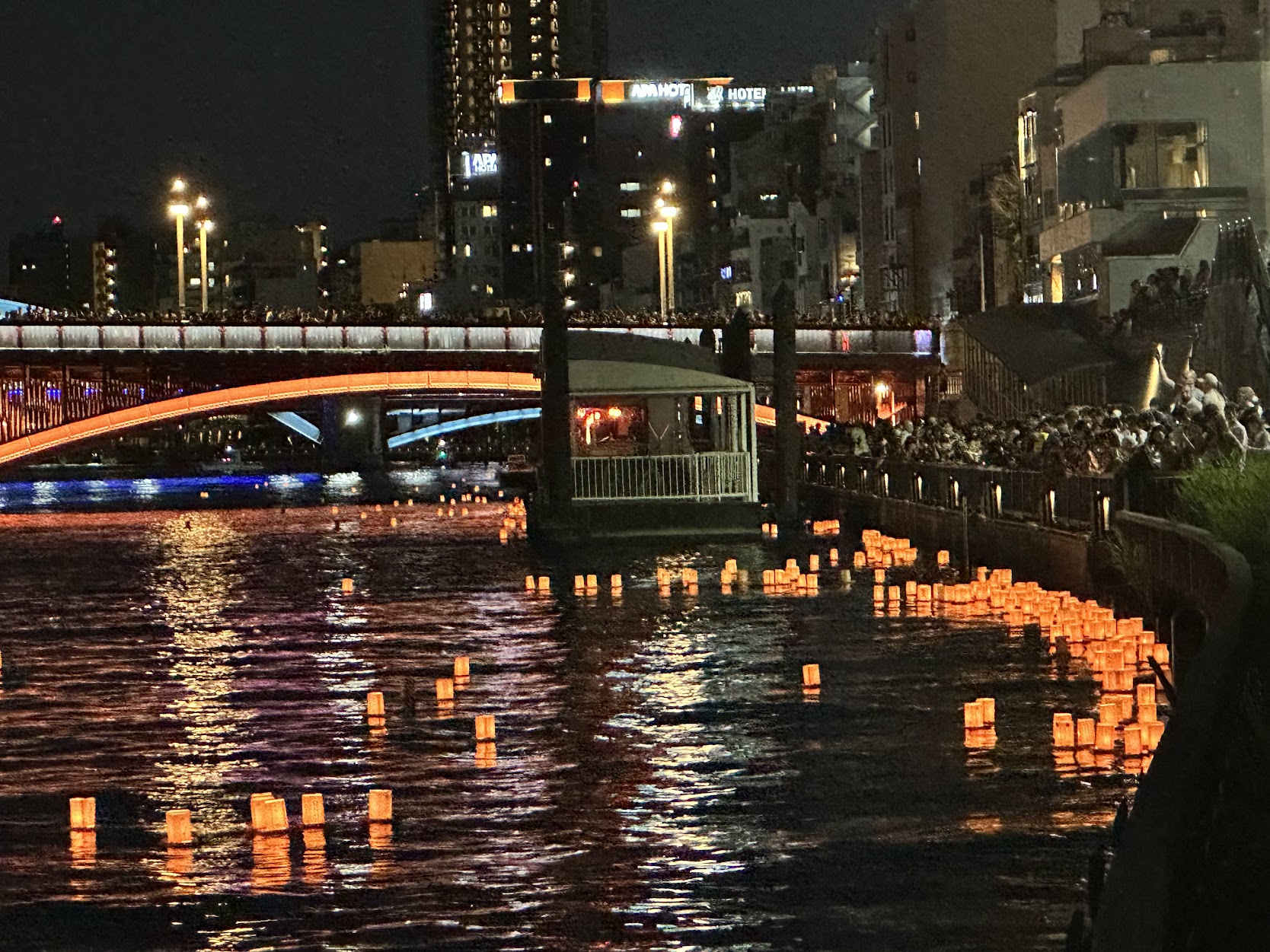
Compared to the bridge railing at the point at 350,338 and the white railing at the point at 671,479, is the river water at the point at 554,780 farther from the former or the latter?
the bridge railing at the point at 350,338

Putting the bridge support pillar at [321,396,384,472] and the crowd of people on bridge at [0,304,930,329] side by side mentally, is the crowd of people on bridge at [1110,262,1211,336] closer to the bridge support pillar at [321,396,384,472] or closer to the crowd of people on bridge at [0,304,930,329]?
the crowd of people on bridge at [0,304,930,329]

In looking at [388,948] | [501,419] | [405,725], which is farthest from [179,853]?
[501,419]

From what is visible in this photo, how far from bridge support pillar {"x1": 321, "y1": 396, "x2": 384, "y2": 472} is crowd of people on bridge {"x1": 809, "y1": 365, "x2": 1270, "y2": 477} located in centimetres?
7427

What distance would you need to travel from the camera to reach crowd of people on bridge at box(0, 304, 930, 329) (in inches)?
3671

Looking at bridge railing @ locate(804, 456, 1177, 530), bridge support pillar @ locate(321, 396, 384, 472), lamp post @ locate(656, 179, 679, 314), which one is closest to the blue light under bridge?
bridge support pillar @ locate(321, 396, 384, 472)

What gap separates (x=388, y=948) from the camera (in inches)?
475

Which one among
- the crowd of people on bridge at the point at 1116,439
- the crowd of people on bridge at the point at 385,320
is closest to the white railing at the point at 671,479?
the crowd of people on bridge at the point at 1116,439

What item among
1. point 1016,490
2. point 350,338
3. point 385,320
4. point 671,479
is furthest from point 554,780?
point 350,338

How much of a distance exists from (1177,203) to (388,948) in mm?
63940

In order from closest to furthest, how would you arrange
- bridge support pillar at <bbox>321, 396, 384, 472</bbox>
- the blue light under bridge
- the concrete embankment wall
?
the concrete embankment wall < bridge support pillar at <bbox>321, 396, 384, 472</bbox> < the blue light under bridge

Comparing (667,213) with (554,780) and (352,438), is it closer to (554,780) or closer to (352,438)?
(352,438)

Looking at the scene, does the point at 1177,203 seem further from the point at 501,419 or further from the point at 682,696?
the point at 501,419

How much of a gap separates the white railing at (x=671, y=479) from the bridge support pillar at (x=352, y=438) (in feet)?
260

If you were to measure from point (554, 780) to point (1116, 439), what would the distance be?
62.9ft
